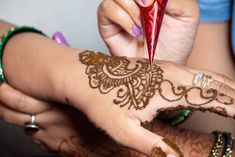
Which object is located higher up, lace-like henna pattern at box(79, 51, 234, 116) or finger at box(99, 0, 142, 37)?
finger at box(99, 0, 142, 37)

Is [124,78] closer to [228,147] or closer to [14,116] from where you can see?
[228,147]

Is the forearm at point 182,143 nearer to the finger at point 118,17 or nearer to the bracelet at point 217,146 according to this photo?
the bracelet at point 217,146

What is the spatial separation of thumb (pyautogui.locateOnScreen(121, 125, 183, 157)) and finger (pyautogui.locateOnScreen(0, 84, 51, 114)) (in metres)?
0.32

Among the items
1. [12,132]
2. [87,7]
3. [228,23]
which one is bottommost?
[12,132]

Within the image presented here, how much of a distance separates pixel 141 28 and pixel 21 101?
0.95ft

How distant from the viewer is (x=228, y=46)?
1057 millimetres

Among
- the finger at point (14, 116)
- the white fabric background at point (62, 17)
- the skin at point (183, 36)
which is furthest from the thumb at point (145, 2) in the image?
the white fabric background at point (62, 17)

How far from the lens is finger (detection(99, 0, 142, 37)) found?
0.80m

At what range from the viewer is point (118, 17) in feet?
2.66

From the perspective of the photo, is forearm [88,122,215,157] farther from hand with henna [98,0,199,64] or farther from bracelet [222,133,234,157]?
hand with henna [98,0,199,64]

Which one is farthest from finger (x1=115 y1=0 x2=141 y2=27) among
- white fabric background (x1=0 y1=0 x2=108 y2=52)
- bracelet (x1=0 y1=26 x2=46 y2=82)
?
white fabric background (x1=0 y1=0 x2=108 y2=52)

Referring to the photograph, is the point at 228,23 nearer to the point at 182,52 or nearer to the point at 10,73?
the point at 182,52

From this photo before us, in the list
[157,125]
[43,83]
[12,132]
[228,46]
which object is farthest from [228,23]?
[12,132]

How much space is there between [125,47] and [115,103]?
0.29 m
